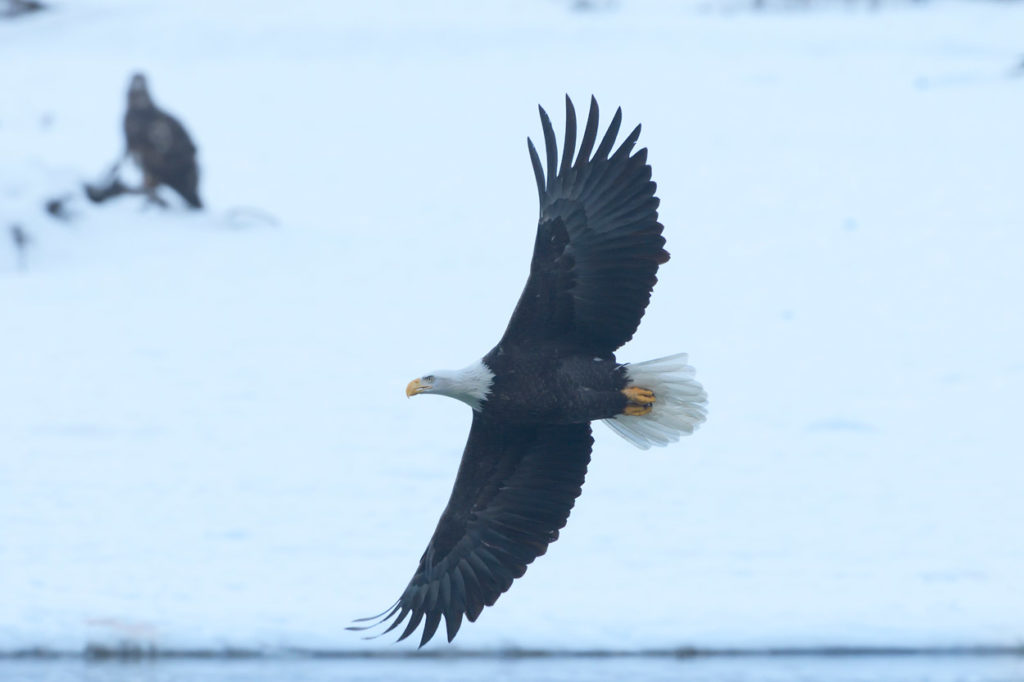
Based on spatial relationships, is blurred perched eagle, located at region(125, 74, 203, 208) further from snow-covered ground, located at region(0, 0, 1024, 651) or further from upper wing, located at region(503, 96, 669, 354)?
upper wing, located at region(503, 96, 669, 354)

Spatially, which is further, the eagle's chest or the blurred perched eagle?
the blurred perched eagle

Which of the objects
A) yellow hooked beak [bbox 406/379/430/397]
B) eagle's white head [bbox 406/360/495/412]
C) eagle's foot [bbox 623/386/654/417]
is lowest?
yellow hooked beak [bbox 406/379/430/397]

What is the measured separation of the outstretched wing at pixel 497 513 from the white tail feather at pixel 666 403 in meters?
0.17

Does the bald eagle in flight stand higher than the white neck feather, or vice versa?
the bald eagle in flight

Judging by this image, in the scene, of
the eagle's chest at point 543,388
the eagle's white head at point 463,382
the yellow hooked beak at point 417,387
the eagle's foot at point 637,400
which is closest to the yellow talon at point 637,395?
the eagle's foot at point 637,400

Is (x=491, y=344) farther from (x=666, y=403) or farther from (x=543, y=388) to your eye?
(x=543, y=388)

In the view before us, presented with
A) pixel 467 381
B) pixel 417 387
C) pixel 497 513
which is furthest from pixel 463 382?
pixel 497 513

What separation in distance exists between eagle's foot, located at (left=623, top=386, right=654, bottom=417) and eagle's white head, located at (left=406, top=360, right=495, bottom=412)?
0.44 metres

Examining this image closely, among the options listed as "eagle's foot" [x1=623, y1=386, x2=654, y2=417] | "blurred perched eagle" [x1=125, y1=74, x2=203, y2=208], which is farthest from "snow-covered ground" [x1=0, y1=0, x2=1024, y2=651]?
"eagle's foot" [x1=623, y1=386, x2=654, y2=417]

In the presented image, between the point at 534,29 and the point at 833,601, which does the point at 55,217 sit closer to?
the point at 833,601

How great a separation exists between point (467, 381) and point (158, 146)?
8101 millimetres

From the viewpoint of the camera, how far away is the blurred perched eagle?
1255cm

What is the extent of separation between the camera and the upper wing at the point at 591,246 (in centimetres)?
501

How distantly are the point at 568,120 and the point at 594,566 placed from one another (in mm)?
2780
